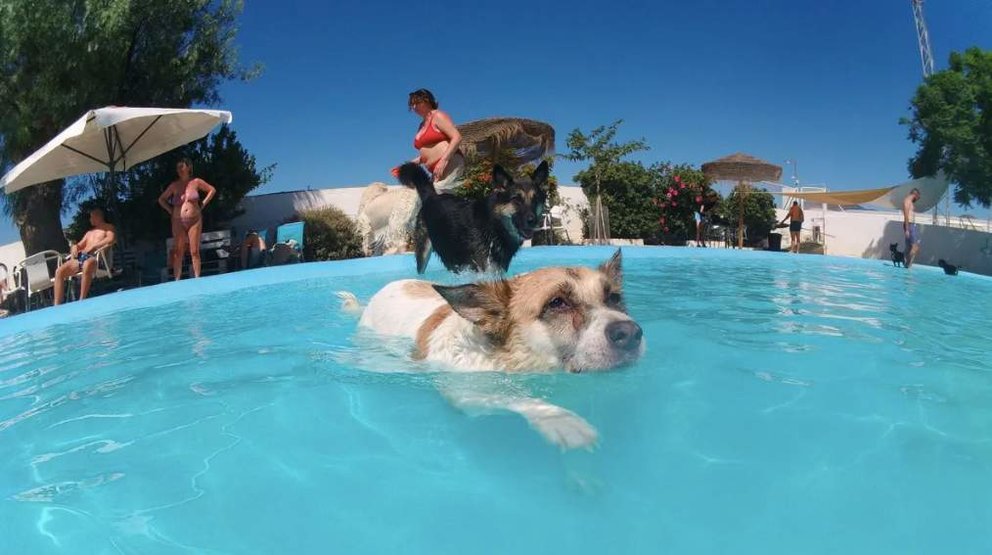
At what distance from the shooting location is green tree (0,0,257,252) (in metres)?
11.9

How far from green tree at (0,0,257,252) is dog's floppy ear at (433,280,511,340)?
44.1 feet

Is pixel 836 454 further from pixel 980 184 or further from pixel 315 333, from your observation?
pixel 980 184

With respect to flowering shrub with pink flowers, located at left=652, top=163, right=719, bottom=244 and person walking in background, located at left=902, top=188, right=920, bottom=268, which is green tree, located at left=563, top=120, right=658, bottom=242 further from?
person walking in background, located at left=902, top=188, right=920, bottom=268

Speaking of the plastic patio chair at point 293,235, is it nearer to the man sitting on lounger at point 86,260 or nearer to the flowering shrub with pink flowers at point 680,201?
the man sitting on lounger at point 86,260

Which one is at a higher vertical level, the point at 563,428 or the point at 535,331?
the point at 535,331

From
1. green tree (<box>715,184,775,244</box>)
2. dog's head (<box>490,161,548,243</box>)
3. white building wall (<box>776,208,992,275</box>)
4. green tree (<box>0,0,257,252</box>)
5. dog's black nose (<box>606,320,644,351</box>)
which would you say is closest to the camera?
dog's black nose (<box>606,320,644,351</box>)

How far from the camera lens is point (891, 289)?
813 cm

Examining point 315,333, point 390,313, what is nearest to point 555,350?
point 390,313

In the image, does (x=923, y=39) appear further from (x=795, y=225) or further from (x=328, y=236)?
(x=328, y=236)

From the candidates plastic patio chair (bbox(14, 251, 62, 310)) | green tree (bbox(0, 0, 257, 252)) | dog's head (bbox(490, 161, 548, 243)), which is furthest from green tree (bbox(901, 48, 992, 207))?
Answer: plastic patio chair (bbox(14, 251, 62, 310))

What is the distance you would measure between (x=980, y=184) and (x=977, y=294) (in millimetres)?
11808

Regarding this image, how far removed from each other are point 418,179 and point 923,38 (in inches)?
947

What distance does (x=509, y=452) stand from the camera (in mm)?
2342


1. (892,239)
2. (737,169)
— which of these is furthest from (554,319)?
(737,169)
